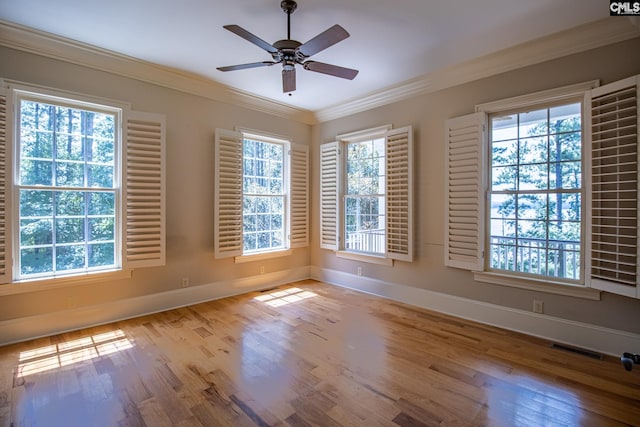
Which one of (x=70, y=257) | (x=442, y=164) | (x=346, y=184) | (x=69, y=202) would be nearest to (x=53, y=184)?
(x=69, y=202)

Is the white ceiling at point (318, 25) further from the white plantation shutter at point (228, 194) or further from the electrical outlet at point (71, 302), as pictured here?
the electrical outlet at point (71, 302)

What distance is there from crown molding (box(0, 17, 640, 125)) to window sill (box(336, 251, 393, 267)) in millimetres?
2167

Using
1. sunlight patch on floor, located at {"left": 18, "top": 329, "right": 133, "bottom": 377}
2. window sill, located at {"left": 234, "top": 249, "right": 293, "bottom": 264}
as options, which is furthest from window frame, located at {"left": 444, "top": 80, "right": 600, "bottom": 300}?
sunlight patch on floor, located at {"left": 18, "top": 329, "right": 133, "bottom": 377}

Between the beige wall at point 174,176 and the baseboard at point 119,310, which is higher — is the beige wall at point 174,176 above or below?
above

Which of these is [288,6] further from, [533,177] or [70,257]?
[70,257]

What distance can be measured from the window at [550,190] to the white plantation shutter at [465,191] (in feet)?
0.04

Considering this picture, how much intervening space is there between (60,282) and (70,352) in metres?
0.74

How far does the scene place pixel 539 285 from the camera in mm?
2984

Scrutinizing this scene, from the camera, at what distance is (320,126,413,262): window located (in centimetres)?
401

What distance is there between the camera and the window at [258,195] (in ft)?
13.4

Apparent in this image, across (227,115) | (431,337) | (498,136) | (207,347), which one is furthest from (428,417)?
(227,115)

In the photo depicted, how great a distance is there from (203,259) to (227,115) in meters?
1.99

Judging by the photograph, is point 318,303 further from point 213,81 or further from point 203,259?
point 213,81

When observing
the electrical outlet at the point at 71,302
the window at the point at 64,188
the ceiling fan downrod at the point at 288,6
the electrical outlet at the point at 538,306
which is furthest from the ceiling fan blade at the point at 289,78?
the electrical outlet at the point at 538,306
